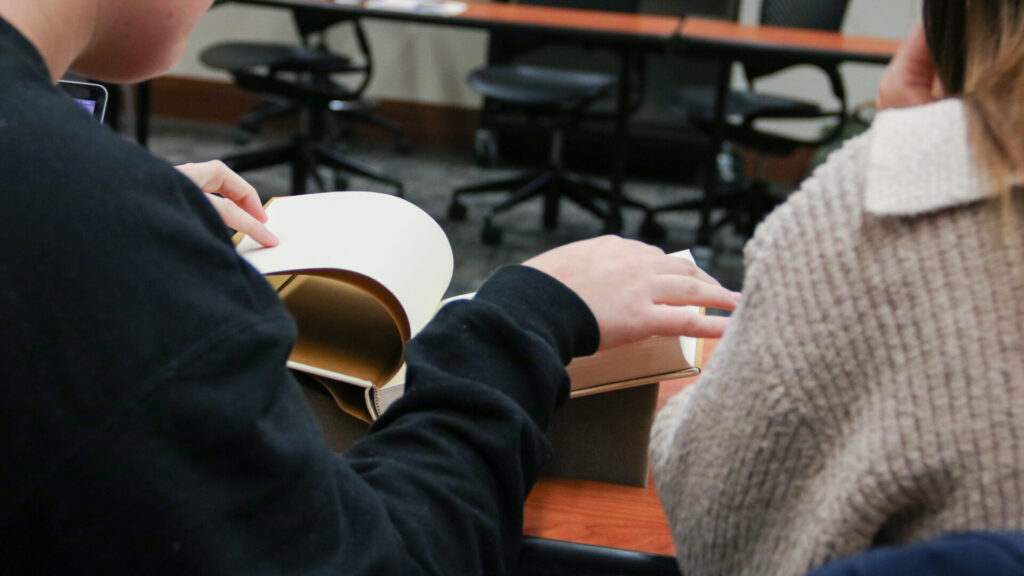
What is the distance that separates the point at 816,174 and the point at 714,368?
0.35ft

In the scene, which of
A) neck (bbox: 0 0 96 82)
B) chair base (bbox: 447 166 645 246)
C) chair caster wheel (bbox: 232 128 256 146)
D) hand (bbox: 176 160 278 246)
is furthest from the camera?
chair caster wheel (bbox: 232 128 256 146)

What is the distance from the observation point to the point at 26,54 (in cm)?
39

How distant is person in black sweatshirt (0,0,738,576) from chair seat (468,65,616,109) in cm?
269

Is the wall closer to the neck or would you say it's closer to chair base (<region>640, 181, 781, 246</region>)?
chair base (<region>640, 181, 781, 246</region>)

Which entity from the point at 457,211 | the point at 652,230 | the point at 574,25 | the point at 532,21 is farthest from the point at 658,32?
the point at 457,211

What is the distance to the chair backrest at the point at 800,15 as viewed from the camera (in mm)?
3367

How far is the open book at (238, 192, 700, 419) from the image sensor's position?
60 centimetres

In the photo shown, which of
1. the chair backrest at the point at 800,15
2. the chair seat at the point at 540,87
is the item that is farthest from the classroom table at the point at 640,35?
the chair backrest at the point at 800,15

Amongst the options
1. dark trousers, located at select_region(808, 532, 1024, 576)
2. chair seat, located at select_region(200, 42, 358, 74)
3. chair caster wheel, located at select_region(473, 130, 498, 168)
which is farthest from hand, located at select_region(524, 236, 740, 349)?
chair caster wheel, located at select_region(473, 130, 498, 168)

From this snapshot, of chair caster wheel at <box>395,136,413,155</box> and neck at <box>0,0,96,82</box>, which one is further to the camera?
chair caster wheel at <box>395,136,413,155</box>

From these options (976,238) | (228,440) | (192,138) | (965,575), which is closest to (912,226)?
(976,238)

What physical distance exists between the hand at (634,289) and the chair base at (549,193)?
8.43 ft

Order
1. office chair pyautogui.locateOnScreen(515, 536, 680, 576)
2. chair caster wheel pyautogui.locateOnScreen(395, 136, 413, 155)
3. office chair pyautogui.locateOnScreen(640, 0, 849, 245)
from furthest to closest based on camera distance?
1. chair caster wheel pyautogui.locateOnScreen(395, 136, 413, 155)
2. office chair pyautogui.locateOnScreen(640, 0, 849, 245)
3. office chair pyautogui.locateOnScreen(515, 536, 680, 576)

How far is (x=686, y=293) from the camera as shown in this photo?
613mm
